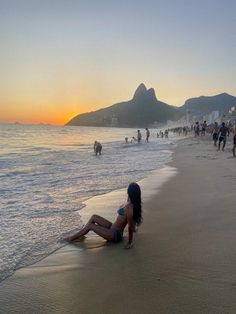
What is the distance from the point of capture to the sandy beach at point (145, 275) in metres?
3.67

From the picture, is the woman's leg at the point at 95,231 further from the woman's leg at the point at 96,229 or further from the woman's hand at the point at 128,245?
the woman's hand at the point at 128,245

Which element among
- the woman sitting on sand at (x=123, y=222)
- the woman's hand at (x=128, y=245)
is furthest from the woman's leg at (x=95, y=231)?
the woman's hand at (x=128, y=245)

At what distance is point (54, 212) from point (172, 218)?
2.58m

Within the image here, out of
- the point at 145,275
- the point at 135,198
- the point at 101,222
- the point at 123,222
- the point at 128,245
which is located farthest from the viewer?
the point at 101,222

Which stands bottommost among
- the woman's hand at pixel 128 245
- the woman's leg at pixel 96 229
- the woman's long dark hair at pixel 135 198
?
the woman's hand at pixel 128 245

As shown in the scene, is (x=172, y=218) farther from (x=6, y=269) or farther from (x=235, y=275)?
(x=6, y=269)

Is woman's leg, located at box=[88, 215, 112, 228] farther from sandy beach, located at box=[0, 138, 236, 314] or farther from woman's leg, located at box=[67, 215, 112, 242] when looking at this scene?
sandy beach, located at box=[0, 138, 236, 314]

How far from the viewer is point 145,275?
4.35m

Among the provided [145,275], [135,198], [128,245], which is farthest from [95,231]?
[145,275]

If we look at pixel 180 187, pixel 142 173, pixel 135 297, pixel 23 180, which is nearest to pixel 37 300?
pixel 135 297

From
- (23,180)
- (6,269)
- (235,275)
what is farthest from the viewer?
(23,180)

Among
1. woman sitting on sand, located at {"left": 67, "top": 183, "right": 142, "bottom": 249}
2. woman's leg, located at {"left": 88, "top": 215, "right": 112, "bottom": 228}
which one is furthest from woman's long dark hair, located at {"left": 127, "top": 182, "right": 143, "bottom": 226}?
woman's leg, located at {"left": 88, "top": 215, "right": 112, "bottom": 228}

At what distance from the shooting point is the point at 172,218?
6992mm

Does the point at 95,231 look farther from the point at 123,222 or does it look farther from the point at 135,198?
the point at 135,198
